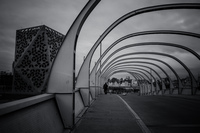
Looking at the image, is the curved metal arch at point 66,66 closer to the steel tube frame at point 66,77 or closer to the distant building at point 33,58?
the steel tube frame at point 66,77

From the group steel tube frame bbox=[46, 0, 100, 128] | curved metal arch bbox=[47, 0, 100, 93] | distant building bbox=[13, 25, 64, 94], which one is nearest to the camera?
steel tube frame bbox=[46, 0, 100, 128]

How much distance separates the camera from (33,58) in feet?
139

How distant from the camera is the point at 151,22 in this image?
11.5 meters

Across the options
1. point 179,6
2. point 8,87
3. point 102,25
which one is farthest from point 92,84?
point 8,87

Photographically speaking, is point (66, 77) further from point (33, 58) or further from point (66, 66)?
point (33, 58)

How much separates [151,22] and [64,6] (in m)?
8.09

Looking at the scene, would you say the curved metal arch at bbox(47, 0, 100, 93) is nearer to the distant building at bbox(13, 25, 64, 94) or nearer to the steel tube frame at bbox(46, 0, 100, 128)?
the steel tube frame at bbox(46, 0, 100, 128)

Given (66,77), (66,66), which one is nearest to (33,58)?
(66,66)

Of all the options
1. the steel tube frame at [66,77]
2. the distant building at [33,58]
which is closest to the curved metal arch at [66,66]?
the steel tube frame at [66,77]

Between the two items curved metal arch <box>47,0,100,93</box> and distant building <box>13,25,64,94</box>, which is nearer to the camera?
curved metal arch <box>47,0,100,93</box>

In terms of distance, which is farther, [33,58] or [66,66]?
[33,58]

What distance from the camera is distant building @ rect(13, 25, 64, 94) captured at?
4059cm

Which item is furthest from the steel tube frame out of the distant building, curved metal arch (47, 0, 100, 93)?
the distant building

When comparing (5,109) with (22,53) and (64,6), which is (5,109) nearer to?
(64,6)
